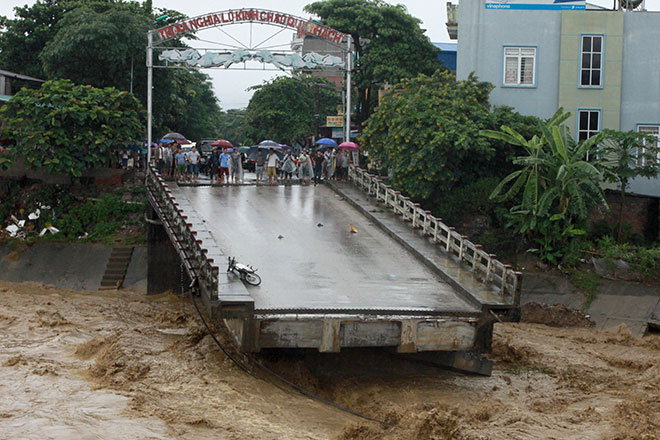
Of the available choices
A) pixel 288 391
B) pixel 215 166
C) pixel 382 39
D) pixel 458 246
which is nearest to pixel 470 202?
pixel 458 246

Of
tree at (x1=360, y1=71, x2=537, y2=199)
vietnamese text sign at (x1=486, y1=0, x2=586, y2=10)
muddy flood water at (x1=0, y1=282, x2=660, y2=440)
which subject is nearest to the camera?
muddy flood water at (x1=0, y1=282, x2=660, y2=440)

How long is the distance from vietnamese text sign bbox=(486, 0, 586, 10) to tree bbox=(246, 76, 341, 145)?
2657cm

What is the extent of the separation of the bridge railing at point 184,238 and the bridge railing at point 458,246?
5104 millimetres

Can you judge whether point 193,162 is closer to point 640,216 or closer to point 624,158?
point 624,158

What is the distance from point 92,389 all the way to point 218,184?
1316 centimetres

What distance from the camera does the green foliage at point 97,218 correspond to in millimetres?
29578

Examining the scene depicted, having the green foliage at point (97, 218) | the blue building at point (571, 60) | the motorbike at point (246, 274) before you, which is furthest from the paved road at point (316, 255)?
the blue building at point (571, 60)

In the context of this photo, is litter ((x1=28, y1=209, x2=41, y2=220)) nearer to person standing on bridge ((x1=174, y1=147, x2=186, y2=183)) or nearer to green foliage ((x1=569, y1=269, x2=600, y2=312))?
person standing on bridge ((x1=174, y1=147, x2=186, y2=183))

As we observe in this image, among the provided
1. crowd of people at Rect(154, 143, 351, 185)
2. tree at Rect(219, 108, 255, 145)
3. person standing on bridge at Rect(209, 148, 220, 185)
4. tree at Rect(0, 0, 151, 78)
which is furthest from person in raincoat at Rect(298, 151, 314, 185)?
tree at Rect(219, 108, 255, 145)

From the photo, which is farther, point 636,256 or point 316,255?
point 636,256

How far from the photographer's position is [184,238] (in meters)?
17.3

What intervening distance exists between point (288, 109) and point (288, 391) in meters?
42.4

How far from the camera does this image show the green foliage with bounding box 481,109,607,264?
2200 centimetres

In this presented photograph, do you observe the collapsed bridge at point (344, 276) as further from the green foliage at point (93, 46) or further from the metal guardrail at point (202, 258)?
the green foliage at point (93, 46)
